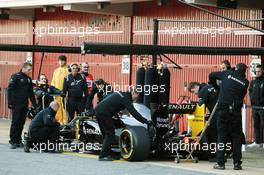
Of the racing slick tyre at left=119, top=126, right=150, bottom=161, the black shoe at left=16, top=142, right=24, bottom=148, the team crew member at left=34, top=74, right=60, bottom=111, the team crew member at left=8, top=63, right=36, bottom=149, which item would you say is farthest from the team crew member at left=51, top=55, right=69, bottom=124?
the racing slick tyre at left=119, top=126, right=150, bottom=161

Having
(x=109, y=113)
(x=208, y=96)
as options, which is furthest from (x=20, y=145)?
(x=208, y=96)

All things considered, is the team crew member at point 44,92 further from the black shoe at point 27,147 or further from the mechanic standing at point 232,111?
the mechanic standing at point 232,111

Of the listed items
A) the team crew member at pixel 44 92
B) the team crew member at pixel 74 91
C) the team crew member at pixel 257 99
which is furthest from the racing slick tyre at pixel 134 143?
the team crew member at pixel 44 92

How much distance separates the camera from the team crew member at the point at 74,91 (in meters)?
19.9

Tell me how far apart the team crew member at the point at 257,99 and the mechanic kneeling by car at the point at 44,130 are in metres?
5.38

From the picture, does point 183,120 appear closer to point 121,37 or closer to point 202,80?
point 202,80

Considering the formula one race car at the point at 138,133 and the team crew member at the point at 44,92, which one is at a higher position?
the team crew member at the point at 44,92

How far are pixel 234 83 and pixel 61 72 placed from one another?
782 cm

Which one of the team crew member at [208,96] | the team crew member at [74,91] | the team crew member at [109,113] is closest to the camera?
the team crew member at [109,113]

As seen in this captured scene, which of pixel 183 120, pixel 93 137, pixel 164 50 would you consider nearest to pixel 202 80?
pixel 183 120

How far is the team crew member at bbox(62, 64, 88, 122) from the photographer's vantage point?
784 inches

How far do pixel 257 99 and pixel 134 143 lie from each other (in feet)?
17.8

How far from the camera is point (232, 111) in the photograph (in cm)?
1471

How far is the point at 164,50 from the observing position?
42.3 feet
